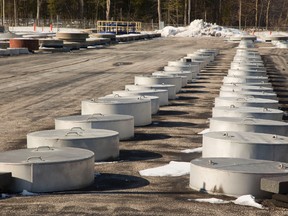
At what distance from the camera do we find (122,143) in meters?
13.8

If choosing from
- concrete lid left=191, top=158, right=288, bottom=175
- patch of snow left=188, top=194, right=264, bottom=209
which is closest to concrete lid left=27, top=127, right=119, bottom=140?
concrete lid left=191, top=158, right=288, bottom=175

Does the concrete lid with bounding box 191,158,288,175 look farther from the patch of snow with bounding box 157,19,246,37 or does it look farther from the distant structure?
the distant structure

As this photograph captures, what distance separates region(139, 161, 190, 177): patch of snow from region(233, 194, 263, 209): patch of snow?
5.94 ft

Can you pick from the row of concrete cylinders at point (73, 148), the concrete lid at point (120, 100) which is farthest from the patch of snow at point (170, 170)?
the concrete lid at point (120, 100)

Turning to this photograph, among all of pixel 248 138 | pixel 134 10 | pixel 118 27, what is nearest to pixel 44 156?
pixel 248 138

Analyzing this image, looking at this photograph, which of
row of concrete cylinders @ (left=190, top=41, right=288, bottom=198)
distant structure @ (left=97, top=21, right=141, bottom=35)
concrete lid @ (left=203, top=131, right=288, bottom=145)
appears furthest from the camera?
distant structure @ (left=97, top=21, right=141, bottom=35)

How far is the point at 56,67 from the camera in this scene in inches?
1425

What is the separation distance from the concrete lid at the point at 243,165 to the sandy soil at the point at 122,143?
0.41 m

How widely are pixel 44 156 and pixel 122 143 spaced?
13.1 feet

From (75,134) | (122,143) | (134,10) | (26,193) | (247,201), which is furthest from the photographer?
(134,10)

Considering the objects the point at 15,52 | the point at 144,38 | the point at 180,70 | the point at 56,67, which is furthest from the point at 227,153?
the point at 144,38

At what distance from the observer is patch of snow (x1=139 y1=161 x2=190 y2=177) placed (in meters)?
10.8

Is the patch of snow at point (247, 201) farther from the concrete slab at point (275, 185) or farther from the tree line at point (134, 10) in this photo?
the tree line at point (134, 10)

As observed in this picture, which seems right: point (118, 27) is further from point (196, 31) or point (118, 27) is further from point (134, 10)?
point (134, 10)
